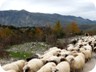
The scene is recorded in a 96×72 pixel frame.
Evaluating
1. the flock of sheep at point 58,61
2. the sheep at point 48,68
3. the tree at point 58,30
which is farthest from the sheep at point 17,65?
the tree at point 58,30

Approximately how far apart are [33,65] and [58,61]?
0.19 m

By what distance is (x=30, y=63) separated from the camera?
162 cm

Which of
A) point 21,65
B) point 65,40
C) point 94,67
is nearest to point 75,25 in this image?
point 65,40

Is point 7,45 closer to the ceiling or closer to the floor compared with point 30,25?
closer to the floor

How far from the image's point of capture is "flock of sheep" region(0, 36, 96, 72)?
155 centimetres

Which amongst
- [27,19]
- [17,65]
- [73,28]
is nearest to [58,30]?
[73,28]

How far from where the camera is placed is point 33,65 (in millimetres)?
1582

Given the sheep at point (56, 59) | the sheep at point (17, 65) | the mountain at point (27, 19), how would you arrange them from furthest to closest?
the sheep at point (56, 59), the sheep at point (17, 65), the mountain at point (27, 19)

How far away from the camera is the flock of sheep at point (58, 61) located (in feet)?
5.08

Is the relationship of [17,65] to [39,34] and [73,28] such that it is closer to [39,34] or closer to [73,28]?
[39,34]

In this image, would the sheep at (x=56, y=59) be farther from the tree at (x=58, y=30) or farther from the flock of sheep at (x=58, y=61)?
the tree at (x=58, y=30)

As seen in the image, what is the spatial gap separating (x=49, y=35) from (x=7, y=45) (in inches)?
10.1

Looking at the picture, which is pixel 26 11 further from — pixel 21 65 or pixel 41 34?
pixel 21 65

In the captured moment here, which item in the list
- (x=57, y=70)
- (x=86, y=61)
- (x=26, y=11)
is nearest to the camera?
(x=26, y=11)
